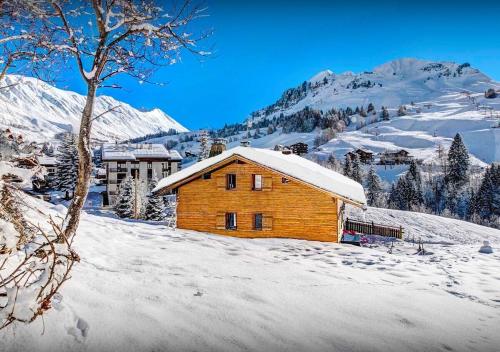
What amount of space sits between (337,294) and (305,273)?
2.02m

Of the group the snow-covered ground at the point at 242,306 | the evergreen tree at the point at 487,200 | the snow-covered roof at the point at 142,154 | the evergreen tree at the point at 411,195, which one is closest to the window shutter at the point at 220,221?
the snow-covered ground at the point at 242,306

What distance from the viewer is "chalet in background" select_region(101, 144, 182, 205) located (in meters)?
65.1

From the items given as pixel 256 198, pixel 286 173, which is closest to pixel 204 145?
pixel 256 198

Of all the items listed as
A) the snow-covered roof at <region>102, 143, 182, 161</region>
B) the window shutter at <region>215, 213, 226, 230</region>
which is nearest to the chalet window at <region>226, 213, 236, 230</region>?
the window shutter at <region>215, 213, 226, 230</region>

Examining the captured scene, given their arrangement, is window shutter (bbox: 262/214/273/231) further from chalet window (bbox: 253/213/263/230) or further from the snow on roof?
the snow on roof

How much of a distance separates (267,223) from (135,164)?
51.6m

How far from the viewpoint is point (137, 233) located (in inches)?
503

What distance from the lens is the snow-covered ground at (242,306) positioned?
14.1ft

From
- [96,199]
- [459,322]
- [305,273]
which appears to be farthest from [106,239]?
[96,199]

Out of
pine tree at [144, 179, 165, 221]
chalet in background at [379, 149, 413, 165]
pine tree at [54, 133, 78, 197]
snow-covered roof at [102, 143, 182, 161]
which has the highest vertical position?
chalet in background at [379, 149, 413, 165]

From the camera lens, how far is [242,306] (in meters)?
5.67

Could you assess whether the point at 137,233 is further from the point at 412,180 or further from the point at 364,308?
the point at 412,180

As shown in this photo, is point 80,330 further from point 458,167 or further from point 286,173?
point 458,167

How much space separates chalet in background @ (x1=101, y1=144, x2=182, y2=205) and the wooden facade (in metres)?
40.3
